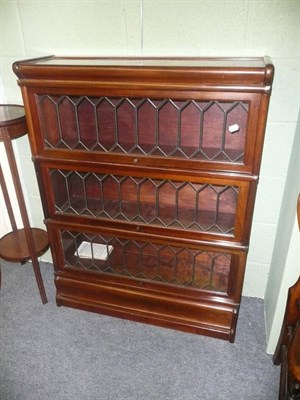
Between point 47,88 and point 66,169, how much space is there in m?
0.35

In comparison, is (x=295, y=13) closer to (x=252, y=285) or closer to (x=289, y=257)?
(x=289, y=257)

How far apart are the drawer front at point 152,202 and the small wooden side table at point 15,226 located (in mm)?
197

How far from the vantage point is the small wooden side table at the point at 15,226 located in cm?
153

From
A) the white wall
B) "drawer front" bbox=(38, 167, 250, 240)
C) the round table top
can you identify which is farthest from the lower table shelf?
the white wall

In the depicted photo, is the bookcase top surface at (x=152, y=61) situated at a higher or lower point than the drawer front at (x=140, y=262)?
higher

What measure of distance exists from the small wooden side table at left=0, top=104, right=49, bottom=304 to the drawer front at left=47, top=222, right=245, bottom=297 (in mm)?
148

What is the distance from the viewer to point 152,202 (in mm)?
1777

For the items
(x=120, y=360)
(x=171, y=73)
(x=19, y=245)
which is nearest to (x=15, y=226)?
(x=19, y=245)

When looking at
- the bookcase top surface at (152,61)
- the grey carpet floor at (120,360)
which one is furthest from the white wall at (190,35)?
the grey carpet floor at (120,360)

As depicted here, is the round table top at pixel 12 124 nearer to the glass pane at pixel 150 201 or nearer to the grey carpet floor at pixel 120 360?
the glass pane at pixel 150 201

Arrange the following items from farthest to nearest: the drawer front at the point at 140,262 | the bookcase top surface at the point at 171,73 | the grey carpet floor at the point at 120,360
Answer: the drawer front at the point at 140,262 < the grey carpet floor at the point at 120,360 < the bookcase top surface at the point at 171,73

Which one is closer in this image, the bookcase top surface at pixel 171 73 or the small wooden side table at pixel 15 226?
the bookcase top surface at pixel 171 73

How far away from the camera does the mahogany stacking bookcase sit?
1225 millimetres

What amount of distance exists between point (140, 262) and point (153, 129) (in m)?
0.69
